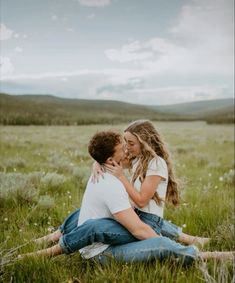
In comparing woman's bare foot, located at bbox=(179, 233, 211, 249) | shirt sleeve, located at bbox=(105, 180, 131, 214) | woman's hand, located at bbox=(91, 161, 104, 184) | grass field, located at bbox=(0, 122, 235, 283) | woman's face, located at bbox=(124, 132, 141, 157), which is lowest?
woman's bare foot, located at bbox=(179, 233, 211, 249)

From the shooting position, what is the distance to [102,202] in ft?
10.6

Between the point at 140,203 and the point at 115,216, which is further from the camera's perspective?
the point at 140,203

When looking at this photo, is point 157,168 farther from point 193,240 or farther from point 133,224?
point 193,240

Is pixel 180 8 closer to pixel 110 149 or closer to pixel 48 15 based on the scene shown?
pixel 48 15

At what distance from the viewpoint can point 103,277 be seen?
2760 millimetres

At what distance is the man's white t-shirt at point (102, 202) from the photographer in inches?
124

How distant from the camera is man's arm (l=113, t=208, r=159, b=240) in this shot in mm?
3141

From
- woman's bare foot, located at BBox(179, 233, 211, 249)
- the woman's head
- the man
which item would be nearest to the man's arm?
the man

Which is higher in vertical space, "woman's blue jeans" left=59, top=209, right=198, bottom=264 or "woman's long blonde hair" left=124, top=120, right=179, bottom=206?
"woman's long blonde hair" left=124, top=120, right=179, bottom=206

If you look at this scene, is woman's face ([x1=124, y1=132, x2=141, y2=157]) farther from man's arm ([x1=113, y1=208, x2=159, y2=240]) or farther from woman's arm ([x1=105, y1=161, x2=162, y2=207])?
man's arm ([x1=113, y1=208, x2=159, y2=240])

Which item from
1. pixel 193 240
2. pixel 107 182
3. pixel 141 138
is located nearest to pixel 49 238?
pixel 107 182

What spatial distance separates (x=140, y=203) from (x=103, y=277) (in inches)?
36.6

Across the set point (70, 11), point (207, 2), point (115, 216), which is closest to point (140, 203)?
point (115, 216)

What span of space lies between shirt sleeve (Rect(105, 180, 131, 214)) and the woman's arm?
6.3 inches
